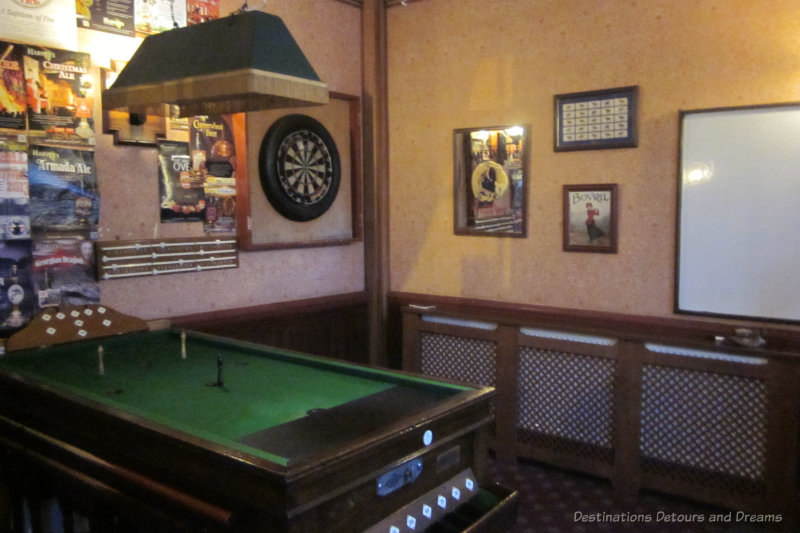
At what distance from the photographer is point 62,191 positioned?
3412 millimetres

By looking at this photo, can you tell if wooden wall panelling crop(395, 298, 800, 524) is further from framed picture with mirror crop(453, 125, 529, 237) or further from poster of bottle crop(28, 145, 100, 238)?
poster of bottle crop(28, 145, 100, 238)

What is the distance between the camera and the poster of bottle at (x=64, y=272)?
336 centimetres

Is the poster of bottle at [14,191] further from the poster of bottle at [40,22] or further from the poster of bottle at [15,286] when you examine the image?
the poster of bottle at [40,22]

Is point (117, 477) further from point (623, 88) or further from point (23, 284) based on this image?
point (623, 88)

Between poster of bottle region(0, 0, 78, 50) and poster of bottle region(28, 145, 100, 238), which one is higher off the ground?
poster of bottle region(0, 0, 78, 50)

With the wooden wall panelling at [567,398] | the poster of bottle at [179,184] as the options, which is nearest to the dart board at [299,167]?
the poster of bottle at [179,184]

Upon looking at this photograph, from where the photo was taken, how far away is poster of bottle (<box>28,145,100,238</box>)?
10.9 feet

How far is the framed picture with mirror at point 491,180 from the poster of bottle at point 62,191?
7.93ft

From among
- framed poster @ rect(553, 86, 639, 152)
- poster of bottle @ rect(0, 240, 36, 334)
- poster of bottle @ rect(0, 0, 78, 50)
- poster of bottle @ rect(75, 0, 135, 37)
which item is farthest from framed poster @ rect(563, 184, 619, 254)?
poster of bottle @ rect(0, 240, 36, 334)

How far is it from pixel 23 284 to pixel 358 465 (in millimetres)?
2266

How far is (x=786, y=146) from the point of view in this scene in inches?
134

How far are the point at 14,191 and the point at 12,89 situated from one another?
19.6 inches

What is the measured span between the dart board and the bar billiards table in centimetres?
167

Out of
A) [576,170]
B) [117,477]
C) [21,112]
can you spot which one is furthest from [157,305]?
[576,170]
